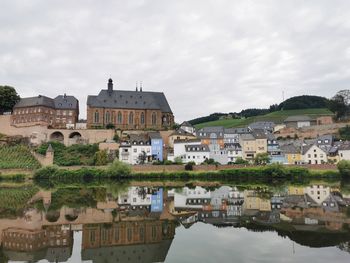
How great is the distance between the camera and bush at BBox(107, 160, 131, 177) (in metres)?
51.6

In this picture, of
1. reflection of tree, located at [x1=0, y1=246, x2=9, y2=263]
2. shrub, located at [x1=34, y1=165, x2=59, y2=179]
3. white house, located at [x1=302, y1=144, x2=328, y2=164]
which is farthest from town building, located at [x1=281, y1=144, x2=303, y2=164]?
reflection of tree, located at [x1=0, y1=246, x2=9, y2=263]

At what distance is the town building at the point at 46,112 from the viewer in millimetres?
65000

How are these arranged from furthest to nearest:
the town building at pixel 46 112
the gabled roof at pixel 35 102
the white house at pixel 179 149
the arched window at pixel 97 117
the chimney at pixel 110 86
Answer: the chimney at pixel 110 86 → the arched window at pixel 97 117 → the gabled roof at pixel 35 102 → the town building at pixel 46 112 → the white house at pixel 179 149

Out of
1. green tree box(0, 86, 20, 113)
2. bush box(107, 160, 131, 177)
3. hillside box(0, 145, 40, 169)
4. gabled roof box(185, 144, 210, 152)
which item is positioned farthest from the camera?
green tree box(0, 86, 20, 113)

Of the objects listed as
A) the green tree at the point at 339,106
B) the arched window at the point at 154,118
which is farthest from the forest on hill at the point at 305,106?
the arched window at the point at 154,118

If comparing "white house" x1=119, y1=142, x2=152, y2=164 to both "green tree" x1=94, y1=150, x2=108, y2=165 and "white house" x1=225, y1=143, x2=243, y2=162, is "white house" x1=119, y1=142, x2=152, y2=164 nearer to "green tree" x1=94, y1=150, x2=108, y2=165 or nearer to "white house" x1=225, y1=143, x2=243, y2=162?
"green tree" x1=94, y1=150, x2=108, y2=165

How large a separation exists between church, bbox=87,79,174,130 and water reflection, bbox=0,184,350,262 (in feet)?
138

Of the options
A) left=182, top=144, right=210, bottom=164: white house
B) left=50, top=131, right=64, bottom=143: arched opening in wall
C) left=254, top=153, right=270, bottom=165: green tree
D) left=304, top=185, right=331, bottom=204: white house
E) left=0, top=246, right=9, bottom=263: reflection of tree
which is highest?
left=50, top=131, right=64, bottom=143: arched opening in wall

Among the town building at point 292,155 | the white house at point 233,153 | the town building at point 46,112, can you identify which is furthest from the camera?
the white house at point 233,153

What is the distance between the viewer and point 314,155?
61.1 m

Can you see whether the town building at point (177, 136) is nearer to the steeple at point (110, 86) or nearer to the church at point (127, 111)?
the church at point (127, 111)

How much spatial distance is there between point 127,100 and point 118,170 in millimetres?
25276

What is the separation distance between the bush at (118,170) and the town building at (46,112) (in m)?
19.2

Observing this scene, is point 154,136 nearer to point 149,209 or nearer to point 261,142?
point 261,142
